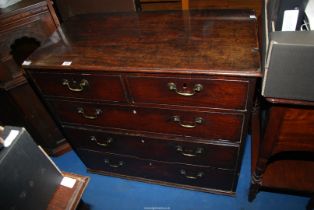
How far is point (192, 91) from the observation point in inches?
36.8

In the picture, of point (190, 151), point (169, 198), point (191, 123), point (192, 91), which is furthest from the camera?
point (169, 198)

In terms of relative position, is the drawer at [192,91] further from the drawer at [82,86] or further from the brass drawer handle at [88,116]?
the brass drawer handle at [88,116]

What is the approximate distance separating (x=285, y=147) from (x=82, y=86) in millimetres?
851

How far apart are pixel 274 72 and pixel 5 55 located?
4.11ft

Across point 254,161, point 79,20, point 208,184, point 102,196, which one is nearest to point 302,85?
point 254,161

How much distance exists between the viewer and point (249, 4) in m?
1.59

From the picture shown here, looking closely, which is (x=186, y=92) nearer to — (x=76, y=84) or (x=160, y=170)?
(x=76, y=84)

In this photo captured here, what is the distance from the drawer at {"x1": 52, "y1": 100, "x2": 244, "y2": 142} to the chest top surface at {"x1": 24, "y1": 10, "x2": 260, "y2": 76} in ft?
0.70

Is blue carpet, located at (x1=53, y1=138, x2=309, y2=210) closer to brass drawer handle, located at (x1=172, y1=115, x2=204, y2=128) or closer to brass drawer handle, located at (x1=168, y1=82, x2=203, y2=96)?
brass drawer handle, located at (x1=172, y1=115, x2=204, y2=128)

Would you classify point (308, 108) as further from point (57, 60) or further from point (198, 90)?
point (57, 60)

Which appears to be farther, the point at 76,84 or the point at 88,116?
the point at 88,116

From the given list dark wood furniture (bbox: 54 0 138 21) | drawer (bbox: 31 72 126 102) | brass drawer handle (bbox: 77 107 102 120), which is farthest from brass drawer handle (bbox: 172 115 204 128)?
dark wood furniture (bbox: 54 0 138 21)

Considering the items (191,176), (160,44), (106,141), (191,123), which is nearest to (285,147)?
(191,123)

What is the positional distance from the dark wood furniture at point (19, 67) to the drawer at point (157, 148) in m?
0.32
